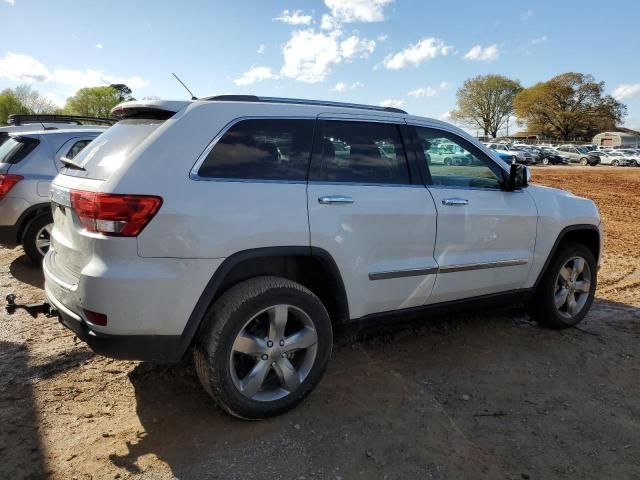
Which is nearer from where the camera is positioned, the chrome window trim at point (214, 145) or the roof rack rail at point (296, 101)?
the chrome window trim at point (214, 145)

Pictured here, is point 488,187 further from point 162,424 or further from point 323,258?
point 162,424

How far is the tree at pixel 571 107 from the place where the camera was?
85.6m

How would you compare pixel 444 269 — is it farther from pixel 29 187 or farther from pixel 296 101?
pixel 29 187

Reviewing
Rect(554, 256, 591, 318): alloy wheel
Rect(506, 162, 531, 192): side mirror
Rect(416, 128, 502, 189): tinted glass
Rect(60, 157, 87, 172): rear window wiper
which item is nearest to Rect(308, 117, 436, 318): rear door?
Rect(416, 128, 502, 189): tinted glass

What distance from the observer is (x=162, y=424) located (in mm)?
3043

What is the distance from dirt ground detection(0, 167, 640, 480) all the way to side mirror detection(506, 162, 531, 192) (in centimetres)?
131

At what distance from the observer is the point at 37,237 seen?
6.22m

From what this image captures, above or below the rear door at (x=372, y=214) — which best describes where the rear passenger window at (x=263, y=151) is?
above

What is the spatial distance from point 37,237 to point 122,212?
4342 millimetres

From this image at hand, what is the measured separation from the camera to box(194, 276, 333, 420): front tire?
282cm

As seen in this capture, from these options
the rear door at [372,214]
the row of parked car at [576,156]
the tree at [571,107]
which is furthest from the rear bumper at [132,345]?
the tree at [571,107]

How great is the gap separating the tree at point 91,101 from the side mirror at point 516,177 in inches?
3113

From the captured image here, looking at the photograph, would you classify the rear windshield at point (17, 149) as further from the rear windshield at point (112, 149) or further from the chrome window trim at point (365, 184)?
the chrome window trim at point (365, 184)

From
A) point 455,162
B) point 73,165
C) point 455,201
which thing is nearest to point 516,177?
point 455,162
